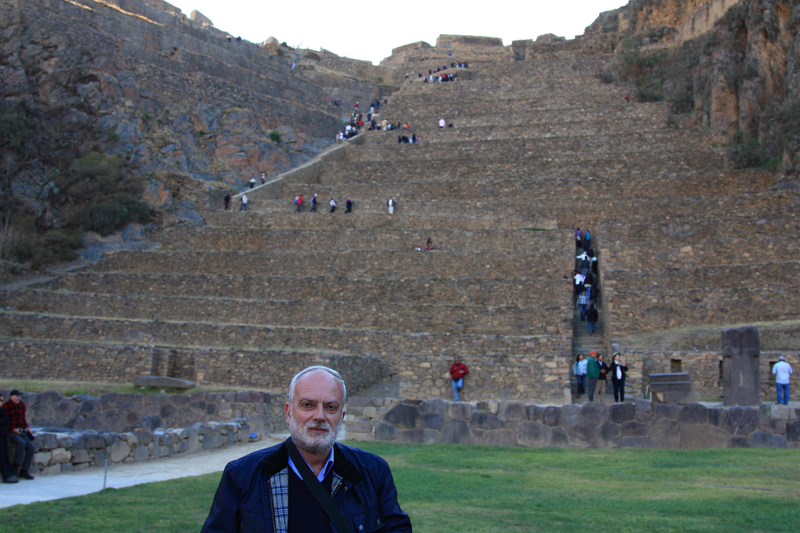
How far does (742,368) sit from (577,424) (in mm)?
4228

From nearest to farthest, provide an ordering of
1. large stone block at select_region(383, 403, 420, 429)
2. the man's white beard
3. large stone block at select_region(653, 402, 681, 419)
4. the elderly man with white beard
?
the elderly man with white beard → the man's white beard → large stone block at select_region(653, 402, 681, 419) → large stone block at select_region(383, 403, 420, 429)

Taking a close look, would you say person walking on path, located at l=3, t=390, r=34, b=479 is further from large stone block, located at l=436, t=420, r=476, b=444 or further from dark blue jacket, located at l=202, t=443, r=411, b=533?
dark blue jacket, located at l=202, t=443, r=411, b=533

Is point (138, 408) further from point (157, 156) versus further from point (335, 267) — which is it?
point (157, 156)

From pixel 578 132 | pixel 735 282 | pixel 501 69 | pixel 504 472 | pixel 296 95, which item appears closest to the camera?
pixel 504 472

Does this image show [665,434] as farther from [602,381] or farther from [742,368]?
[602,381]

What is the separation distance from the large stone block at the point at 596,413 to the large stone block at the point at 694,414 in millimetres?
1248

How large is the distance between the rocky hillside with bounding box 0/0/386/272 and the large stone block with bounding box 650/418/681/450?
25.3 metres

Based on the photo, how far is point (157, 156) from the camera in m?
35.3

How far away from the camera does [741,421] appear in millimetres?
12227

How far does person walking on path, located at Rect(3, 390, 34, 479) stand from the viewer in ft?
34.2

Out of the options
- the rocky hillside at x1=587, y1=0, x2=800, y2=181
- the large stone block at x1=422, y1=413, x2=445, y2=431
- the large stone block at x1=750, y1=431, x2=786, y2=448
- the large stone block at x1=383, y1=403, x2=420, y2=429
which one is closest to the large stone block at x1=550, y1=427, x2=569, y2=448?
the large stone block at x1=422, y1=413, x2=445, y2=431

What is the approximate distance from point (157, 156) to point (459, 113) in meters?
18.5

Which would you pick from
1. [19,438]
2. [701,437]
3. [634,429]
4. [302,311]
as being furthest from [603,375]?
[19,438]

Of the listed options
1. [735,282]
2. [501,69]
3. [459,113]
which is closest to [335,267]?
[735,282]
